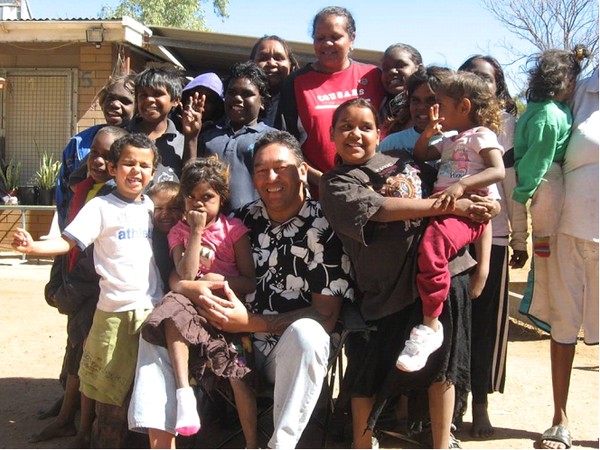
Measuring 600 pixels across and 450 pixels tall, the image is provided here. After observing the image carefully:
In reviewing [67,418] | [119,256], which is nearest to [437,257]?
[119,256]

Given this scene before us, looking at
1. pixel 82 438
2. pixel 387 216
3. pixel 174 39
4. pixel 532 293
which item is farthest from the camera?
pixel 174 39

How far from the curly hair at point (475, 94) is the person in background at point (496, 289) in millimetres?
493

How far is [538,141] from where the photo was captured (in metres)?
3.60

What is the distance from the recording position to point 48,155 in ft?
36.9

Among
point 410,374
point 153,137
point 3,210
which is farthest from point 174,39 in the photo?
point 410,374

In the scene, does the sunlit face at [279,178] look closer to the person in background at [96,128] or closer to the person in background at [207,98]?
the person in background at [207,98]

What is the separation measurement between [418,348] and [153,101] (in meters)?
2.14

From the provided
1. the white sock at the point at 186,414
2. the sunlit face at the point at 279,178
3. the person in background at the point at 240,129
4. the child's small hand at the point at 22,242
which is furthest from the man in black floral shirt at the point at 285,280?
the child's small hand at the point at 22,242

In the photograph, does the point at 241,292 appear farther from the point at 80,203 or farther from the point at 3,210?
the point at 3,210

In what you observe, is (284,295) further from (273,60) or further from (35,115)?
(35,115)

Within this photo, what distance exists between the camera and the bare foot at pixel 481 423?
3.93m

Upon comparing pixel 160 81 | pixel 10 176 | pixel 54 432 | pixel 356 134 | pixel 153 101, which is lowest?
pixel 54 432

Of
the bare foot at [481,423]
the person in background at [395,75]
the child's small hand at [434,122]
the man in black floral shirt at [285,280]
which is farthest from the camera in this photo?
the person in background at [395,75]

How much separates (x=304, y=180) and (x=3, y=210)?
8848 millimetres
